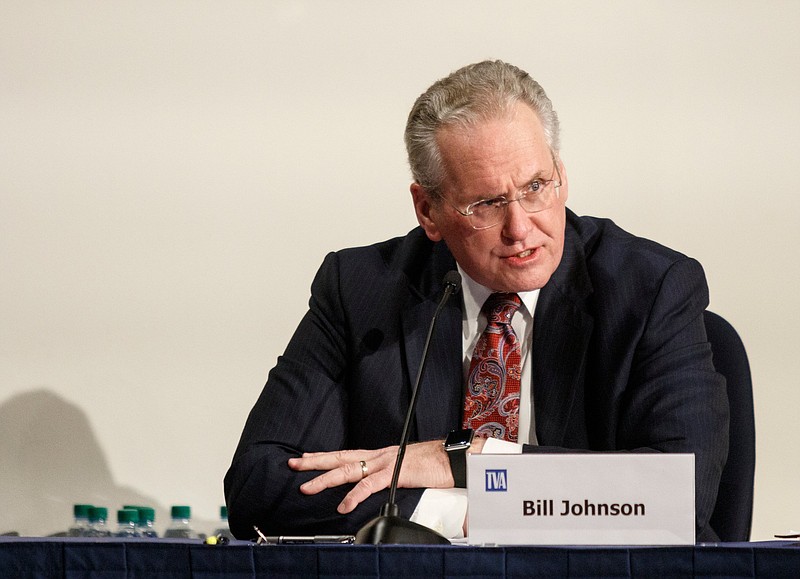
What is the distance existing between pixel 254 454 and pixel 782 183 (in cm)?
197

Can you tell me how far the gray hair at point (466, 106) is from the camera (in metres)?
2.21

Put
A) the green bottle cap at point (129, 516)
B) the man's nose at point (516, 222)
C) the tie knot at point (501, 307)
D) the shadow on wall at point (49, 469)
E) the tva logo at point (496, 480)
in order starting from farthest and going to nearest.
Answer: the shadow on wall at point (49, 469) → the green bottle cap at point (129, 516) → the tie knot at point (501, 307) → the man's nose at point (516, 222) → the tva logo at point (496, 480)

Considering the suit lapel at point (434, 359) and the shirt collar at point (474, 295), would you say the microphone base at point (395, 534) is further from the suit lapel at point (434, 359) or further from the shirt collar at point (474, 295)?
the shirt collar at point (474, 295)

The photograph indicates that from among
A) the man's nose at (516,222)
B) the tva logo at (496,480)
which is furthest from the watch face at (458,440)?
the tva logo at (496,480)

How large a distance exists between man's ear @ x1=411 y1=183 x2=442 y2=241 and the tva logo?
41.8 inches

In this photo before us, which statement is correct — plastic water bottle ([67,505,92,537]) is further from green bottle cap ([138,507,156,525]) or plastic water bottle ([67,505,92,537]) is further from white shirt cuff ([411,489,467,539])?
white shirt cuff ([411,489,467,539])

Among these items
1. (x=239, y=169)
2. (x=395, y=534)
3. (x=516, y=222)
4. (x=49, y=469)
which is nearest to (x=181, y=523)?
(x=49, y=469)

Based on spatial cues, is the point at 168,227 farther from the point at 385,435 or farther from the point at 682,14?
the point at 682,14

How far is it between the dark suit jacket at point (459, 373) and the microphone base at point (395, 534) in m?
0.47

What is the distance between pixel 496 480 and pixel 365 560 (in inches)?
8.1

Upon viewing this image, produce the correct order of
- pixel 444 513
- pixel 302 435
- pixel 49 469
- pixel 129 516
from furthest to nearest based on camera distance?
pixel 49 469, pixel 129 516, pixel 302 435, pixel 444 513

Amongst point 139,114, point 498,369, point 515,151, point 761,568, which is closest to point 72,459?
point 139,114

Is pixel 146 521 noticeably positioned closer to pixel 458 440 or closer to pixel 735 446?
pixel 458 440

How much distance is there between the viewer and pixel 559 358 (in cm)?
225
